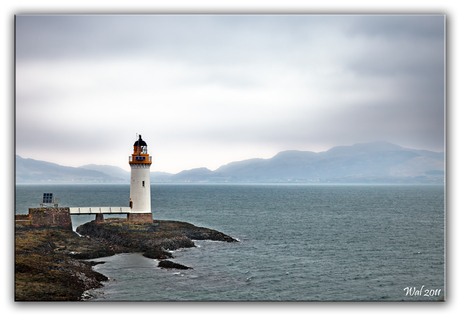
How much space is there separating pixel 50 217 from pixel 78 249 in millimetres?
4695

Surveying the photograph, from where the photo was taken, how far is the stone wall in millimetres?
27891

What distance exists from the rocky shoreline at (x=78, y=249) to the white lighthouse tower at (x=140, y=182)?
3.11 ft

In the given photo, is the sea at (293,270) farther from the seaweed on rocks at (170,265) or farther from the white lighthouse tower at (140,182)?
the white lighthouse tower at (140,182)

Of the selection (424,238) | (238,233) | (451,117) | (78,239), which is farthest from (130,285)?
(424,238)

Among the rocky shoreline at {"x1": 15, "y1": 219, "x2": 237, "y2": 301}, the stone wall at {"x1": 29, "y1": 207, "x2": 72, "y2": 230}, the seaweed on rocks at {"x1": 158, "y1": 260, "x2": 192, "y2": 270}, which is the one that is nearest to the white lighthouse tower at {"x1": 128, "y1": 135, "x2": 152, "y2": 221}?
the rocky shoreline at {"x1": 15, "y1": 219, "x2": 237, "y2": 301}

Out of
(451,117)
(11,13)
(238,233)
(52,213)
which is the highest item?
(11,13)

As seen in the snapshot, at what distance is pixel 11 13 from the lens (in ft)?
50.0

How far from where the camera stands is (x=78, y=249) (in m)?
25.5

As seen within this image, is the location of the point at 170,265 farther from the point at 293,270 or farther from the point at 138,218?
the point at 138,218

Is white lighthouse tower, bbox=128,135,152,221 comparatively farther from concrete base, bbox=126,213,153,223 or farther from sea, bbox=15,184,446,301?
sea, bbox=15,184,446,301

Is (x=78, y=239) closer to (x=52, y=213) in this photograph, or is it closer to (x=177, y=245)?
(x=52, y=213)

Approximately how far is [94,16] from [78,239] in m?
15.9

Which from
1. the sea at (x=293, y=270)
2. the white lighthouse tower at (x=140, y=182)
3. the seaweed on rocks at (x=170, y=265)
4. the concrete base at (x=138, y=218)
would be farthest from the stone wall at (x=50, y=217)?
the seaweed on rocks at (x=170, y=265)

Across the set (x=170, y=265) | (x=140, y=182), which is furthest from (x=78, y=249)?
(x=140, y=182)
